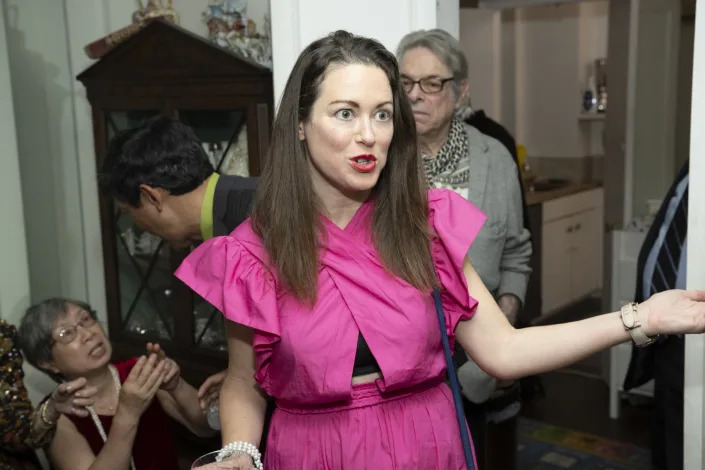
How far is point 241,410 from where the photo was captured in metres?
1.40

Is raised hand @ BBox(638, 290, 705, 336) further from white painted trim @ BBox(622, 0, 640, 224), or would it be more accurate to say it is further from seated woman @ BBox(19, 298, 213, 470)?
white painted trim @ BBox(622, 0, 640, 224)

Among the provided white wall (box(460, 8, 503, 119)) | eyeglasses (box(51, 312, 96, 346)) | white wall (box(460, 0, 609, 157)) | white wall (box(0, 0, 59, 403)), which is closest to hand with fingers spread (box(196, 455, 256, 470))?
eyeglasses (box(51, 312, 96, 346))

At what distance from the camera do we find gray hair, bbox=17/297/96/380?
210 centimetres

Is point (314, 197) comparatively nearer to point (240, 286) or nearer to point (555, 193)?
point (240, 286)

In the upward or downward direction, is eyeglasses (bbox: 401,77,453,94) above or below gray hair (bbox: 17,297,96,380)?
above

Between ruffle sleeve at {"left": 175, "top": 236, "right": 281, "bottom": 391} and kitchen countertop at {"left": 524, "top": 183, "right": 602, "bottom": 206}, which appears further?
kitchen countertop at {"left": 524, "top": 183, "right": 602, "bottom": 206}

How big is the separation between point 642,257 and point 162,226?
1316 millimetres

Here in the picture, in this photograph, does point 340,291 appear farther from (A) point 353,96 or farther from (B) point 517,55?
(B) point 517,55

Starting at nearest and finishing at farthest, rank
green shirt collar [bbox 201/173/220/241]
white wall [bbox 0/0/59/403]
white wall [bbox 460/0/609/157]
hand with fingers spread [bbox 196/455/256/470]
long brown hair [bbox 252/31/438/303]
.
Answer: hand with fingers spread [bbox 196/455/256/470], long brown hair [bbox 252/31/438/303], green shirt collar [bbox 201/173/220/241], white wall [bbox 0/0/59/403], white wall [bbox 460/0/609/157]

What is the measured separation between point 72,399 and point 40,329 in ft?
0.69

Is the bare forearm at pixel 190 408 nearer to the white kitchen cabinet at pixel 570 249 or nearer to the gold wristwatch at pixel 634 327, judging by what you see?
the gold wristwatch at pixel 634 327

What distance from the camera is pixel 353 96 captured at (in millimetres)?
1324

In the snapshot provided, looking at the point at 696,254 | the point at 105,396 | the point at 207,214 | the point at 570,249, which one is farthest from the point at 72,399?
the point at 570,249

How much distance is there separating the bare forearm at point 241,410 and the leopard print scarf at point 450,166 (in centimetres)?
78
